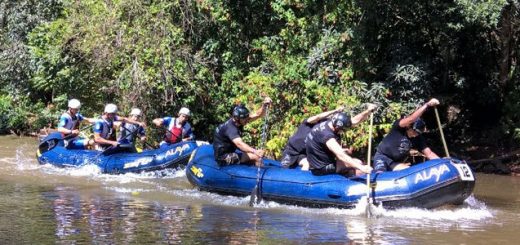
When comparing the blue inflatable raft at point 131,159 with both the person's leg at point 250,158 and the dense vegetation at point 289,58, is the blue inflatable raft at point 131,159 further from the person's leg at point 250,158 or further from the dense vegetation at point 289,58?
the dense vegetation at point 289,58

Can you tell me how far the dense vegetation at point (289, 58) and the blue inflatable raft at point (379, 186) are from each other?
182 inches

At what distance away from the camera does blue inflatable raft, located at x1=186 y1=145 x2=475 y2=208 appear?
904 centimetres

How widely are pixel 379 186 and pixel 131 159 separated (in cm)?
549

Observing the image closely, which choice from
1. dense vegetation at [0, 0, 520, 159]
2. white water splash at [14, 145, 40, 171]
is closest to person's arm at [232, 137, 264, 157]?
dense vegetation at [0, 0, 520, 159]

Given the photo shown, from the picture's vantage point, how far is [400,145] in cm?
1016

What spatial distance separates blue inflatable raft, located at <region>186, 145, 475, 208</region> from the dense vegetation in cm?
463

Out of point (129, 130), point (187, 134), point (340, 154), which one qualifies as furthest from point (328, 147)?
point (129, 130)

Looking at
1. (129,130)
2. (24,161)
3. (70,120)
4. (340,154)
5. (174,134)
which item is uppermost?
(70,120)

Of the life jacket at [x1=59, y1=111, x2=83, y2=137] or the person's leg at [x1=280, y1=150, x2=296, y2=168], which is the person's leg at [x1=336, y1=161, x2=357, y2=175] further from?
the life jacket at [x1=59, y1=111, x2=83, y2=137]

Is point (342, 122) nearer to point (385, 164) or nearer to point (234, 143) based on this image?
point (385, 164)

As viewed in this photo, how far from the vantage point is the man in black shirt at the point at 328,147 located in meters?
9.29

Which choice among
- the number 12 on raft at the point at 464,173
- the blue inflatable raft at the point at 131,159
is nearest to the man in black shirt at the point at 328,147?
the number 12 on raft at the point at 464,173

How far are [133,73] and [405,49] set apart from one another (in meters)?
6.53

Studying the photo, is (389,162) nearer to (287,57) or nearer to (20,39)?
(287,57)
